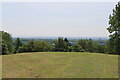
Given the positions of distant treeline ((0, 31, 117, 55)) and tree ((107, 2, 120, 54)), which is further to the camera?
distant treeline ((0, 31, 117, 55))

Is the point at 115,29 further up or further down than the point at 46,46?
further up

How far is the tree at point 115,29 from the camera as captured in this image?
43.8 ft

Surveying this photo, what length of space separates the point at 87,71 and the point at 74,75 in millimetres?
863

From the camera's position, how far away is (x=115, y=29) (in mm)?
13484

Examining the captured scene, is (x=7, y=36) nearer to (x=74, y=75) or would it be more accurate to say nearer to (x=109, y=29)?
(x=109, y=29)

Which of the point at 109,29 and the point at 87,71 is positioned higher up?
the point at 109,29

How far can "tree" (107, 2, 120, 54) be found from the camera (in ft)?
43.8

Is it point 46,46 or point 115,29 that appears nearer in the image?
point 115,29

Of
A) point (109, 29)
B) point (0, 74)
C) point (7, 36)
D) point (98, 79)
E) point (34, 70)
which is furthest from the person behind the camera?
point (7, 36)

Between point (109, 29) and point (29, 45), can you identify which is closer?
point (109, 29)

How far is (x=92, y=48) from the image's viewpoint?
34.0 metres

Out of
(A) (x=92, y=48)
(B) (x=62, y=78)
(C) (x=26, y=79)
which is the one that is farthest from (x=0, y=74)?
(A) (x=92, y=48)

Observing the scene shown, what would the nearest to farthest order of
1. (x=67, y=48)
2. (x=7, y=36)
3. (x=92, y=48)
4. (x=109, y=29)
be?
1. (x=109, y=29)
2. (x=7, y=36)
3. (x=67, y=48)
4. (x=92, y=48)

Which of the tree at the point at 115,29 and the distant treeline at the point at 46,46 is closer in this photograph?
the tree at the point at 115,29
